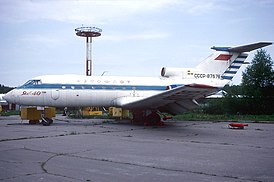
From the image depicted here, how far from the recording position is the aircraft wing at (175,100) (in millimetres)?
14613

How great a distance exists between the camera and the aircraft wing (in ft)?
47.9

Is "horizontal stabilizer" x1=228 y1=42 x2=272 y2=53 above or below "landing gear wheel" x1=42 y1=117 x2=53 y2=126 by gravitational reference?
above

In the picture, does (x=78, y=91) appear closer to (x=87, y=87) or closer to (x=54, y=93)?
(x=87, y=87)

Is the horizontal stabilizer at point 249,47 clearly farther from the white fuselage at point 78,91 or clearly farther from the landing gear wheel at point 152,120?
the landing gear wheel at point 152,120

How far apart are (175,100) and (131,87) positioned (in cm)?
403

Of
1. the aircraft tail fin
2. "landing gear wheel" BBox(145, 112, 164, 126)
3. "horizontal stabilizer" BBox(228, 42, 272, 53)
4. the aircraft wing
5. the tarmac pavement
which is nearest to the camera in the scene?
the tarmac pavement

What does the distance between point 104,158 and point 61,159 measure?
1.04 m

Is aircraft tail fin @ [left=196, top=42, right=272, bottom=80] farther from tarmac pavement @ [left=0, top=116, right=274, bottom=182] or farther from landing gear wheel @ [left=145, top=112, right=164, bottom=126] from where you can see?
tarmac pavement @ [left=0, top=116, right=274, bottom=182]

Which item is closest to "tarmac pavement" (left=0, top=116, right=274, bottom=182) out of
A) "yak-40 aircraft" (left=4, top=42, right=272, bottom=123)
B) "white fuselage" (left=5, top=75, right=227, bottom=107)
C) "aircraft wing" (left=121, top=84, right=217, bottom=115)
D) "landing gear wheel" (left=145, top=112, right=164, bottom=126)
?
"aircraft wing" (left=121, top=84, right=217, bottom=115)

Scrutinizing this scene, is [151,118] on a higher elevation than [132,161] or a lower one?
higher

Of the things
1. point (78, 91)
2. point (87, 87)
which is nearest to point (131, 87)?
point (87, 87)

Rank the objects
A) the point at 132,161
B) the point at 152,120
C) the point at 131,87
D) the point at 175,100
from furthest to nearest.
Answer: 1. the point at 131,87
2. the point at 152,120
3. the point at 175,100
4. the point at 132,161

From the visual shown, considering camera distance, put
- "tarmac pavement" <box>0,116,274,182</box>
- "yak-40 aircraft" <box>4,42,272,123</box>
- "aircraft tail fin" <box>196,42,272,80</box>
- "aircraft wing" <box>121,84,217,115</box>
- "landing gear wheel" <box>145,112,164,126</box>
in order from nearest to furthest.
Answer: "tarmac pavement" <box>0,116,274,182</box> < "aircraft wing" <box>121,84,217,115</box> < "yak-40 aircraft" <box>4,42,272,123</box> < "landing gear wheel" <box>145,112,164,126</box> < "aircraft tail fin" <box>196,42,272,80</box>

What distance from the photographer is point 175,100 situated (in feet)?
57.8
